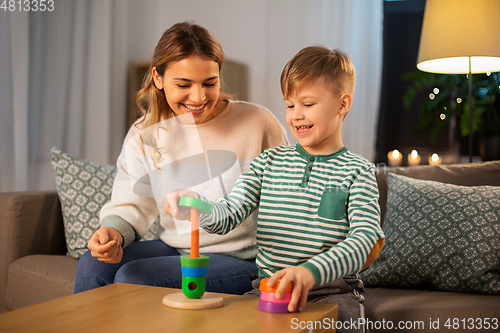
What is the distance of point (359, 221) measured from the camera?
0.87m

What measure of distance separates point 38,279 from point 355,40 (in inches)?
93.8

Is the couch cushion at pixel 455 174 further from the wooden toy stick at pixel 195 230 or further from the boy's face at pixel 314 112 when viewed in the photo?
the wooden toy stick at pixel 195 230

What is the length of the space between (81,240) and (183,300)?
1.16 metres

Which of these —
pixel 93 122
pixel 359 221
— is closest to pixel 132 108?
pixel 93 122

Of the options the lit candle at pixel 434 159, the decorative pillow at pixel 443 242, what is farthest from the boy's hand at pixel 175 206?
the lit candle at pixel 434 159

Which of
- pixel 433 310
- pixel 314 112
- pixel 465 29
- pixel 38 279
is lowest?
pixel 38 279

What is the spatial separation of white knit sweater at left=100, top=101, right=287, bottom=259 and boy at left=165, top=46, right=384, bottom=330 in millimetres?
215

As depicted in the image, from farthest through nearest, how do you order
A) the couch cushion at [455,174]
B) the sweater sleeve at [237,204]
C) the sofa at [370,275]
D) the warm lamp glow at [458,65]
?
the warm lamp glow at [458,65], the couch cushion at [455,174], the sofa at [370,275], the sweater sleeve at [237,204]

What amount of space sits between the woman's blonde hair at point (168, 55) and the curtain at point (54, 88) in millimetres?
1561

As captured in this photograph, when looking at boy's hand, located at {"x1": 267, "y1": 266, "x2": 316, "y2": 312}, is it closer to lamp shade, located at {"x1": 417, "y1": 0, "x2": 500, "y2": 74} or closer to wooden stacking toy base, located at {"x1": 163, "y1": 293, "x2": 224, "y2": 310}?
wooden stacking toy base, located at {"x1": 163, "y1": 293, "x2": 224, "y2": 310}

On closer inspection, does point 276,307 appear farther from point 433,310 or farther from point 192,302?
point 433,310

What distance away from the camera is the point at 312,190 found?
0.99 m

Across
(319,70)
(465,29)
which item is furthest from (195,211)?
(465,29)

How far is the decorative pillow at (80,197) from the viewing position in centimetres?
177
